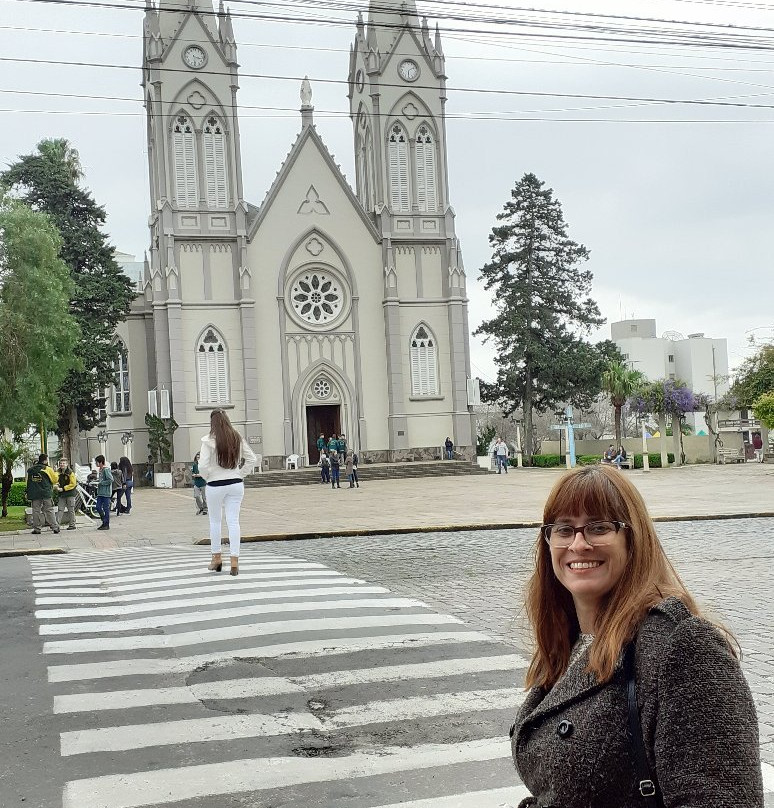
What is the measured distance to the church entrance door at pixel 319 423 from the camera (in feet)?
173

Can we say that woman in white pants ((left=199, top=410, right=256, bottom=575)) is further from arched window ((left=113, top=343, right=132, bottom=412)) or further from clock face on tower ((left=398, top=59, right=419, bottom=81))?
clock face on tower ((left=398, top=59, right=419, bottom=81))

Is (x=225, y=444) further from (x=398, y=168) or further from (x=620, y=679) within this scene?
(x=398, y=168)

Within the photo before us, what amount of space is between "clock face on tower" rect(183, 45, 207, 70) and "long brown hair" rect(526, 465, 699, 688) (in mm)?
50913

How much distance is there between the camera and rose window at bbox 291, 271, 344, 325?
2051 inches

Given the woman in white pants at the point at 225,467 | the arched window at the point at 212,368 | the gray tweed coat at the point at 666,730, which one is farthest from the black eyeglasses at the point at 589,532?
the arched window at the point at 212,368

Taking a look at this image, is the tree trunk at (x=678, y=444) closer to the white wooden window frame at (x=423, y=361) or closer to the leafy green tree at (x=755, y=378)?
the leafy green tree at (x=755, y=378)

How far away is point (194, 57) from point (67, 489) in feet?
109

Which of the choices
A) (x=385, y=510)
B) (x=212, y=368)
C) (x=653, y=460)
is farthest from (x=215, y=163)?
(x=385, y=510)

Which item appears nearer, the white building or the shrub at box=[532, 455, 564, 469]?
the shrub at box=[532, 455, 564, 469]

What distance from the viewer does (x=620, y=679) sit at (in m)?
2.36

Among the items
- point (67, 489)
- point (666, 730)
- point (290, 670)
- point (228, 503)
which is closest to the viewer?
point (666, 730)

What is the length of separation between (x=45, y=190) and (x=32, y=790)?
48.8m

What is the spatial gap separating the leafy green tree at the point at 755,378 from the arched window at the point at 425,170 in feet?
56.0

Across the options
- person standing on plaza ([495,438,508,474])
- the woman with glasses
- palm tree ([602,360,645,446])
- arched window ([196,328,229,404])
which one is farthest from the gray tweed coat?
palm tree ([602,360,645,446])
